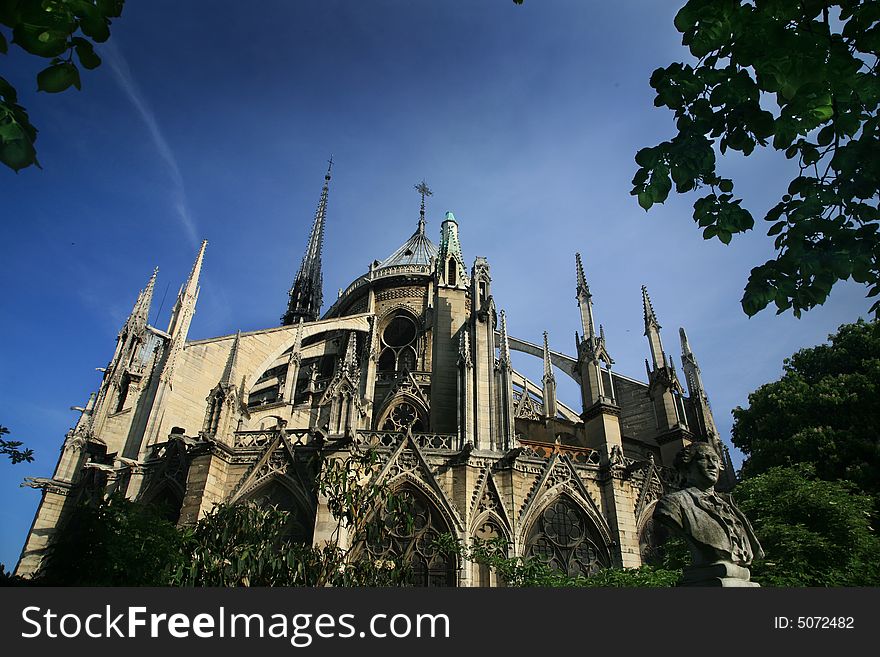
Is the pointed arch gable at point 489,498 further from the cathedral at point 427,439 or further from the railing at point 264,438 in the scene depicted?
the railing at point 264,438

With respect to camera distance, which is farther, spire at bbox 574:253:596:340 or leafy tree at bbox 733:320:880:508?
spire at bbox 574:253:596:340

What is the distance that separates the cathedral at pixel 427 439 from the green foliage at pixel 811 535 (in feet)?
13.0

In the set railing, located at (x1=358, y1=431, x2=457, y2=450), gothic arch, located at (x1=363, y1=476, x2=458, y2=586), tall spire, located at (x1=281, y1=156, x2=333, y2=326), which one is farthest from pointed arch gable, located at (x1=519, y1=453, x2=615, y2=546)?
tall spire, located at (x1=281, y1=156, x2=333, y2=326)

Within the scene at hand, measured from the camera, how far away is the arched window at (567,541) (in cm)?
1617

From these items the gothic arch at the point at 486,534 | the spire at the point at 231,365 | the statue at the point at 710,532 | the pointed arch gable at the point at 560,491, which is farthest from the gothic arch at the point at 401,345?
the statue at the point at 710,532

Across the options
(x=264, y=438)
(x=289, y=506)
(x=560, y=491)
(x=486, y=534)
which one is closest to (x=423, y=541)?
(x=486, y=534)

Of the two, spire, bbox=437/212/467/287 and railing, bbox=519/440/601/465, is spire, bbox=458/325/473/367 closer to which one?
railing, bbox=519/440/601/465

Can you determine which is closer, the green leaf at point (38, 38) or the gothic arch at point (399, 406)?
the green leaf at point (38, 38)

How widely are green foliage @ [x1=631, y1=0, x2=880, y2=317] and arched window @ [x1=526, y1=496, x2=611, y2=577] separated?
1282 cm

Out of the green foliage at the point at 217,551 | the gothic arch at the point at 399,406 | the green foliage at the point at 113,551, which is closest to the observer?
the green foliage at the point at 217,551

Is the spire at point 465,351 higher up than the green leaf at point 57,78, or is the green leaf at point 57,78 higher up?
the spire at point 465,351

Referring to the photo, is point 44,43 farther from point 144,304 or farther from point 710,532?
point 144,304

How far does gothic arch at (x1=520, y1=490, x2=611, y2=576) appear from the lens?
16172mm

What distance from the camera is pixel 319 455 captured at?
1605cm
